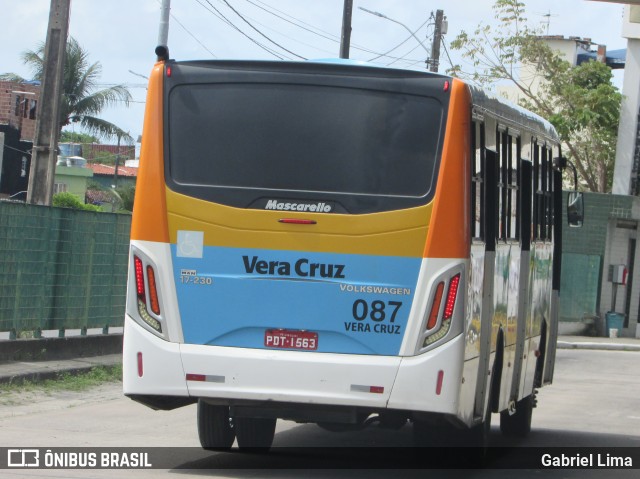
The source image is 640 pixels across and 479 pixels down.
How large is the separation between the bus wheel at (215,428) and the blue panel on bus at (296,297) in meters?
1.45

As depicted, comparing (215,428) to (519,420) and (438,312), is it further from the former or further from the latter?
(519,420)

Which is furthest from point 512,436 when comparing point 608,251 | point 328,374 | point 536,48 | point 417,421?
point 536,48

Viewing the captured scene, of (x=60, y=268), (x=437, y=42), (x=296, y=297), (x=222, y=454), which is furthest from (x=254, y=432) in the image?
(x=437, y=42)

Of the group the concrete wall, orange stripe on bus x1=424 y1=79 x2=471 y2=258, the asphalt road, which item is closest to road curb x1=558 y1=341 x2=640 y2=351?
the concrete wall

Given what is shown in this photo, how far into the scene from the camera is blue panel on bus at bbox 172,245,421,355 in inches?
344

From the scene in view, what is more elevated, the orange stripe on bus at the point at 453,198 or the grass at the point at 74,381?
the orange stripe on bus at the point at 453,198

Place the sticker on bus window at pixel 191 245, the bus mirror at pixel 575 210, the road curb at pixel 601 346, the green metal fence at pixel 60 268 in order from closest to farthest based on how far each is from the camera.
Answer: the sticker on bus window at pixel 191 245 < the bus mirror at pixel 575 210 < the green metal fence at pixel 60 268 < the road curb at pixel 601 346

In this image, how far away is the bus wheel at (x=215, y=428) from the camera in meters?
10.3

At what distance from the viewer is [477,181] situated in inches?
368

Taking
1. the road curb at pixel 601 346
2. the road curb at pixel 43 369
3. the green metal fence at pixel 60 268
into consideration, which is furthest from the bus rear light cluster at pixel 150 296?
the road curb at pixel 601 346

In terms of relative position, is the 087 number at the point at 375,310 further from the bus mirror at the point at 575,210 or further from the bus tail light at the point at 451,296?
the bus mirror at the point at 575,210

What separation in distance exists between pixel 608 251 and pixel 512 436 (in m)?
22.4

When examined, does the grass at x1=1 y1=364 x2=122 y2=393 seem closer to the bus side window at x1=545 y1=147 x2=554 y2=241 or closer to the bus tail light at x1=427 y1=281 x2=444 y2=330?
the bus side window at x1=545 y1=147 x2=554 y2=241

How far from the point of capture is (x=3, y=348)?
14.9 metres
